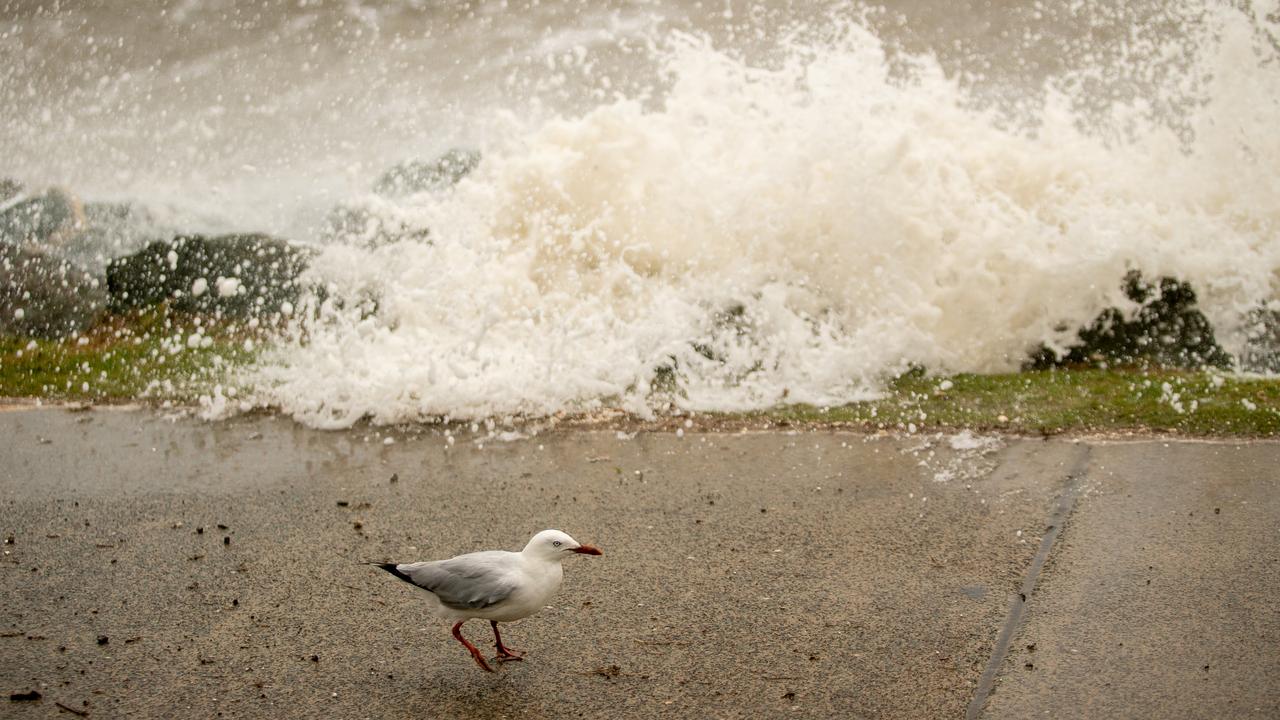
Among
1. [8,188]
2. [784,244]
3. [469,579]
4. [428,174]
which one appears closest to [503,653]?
[469,579]

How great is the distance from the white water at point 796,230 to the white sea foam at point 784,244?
0.06 feet

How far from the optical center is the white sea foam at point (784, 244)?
18.8 ft

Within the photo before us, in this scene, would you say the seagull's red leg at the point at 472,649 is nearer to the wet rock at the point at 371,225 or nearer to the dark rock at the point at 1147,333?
the dark rock at the point at 1147,333

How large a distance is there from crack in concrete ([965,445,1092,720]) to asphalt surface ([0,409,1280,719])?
0.4 inches

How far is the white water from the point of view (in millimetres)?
5762

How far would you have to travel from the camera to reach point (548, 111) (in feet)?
27.6

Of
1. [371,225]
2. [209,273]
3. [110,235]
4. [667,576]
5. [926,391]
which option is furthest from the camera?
[110,235]

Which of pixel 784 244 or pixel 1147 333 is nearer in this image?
pixel 1147 333

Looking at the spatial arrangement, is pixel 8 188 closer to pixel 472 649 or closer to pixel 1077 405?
pixel 472 649

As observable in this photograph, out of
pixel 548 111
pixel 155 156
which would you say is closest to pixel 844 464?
pixel 548 111

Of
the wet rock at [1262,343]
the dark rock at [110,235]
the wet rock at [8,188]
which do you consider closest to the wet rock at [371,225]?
the dark rock at [110,235]

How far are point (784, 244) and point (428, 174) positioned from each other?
2894mm

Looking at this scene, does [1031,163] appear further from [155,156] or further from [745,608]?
[155,156]

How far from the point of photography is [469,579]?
292cm
